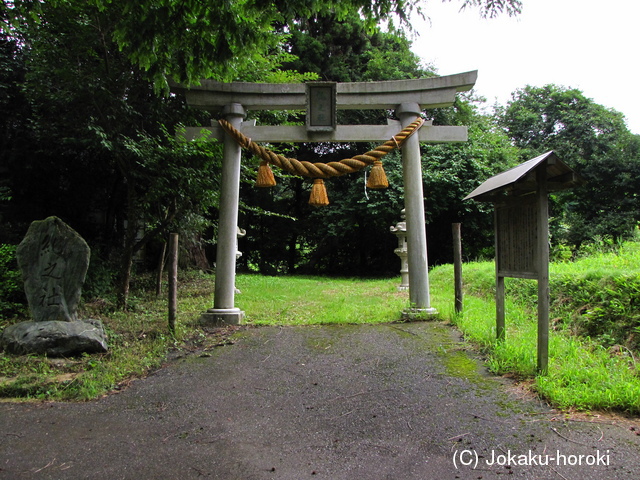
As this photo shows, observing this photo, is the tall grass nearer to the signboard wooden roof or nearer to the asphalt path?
the asphalt path

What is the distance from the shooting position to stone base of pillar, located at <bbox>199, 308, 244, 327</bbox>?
20.3 ft

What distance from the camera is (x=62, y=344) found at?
14.9 feet

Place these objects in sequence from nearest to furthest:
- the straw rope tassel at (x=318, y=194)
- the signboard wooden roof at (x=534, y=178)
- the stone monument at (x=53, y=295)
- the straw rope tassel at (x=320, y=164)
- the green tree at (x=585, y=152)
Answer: the signboard wooden roof at (x=534, y=178) → the stone monument at (x=53, y=295) → the straw rope tassel at (x=320, y=164) → the straw rope tassel at (x=318, y=194) → the green tree at (x=585, y=152)

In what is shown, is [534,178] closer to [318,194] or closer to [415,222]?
[415,222]

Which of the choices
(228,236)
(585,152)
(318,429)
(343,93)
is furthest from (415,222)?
(585,152)

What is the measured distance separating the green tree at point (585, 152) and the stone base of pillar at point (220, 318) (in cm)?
1363

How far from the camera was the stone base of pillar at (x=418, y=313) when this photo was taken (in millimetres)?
6180

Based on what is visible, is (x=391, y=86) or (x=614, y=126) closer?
(x=391, y=86)

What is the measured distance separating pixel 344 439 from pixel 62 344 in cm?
343

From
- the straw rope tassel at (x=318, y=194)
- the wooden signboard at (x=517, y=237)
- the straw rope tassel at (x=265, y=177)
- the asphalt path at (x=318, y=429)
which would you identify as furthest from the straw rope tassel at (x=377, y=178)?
the asphalt path at (x=318, y=429)

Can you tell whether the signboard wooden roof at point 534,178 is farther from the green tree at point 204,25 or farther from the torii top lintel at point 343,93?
the torii top lintel at point 343,93

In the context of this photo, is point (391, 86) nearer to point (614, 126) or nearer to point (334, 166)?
point (334, 166)

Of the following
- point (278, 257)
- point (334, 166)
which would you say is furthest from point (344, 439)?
point (278, 257)

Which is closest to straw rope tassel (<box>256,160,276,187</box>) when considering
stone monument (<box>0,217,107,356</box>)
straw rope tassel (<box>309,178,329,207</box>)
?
straw rope tassel (<box>309,178,329,207</box>)
